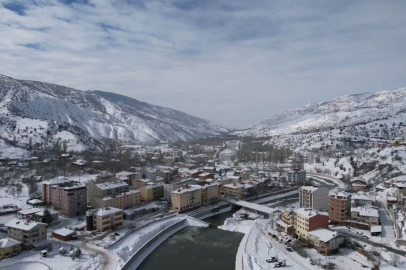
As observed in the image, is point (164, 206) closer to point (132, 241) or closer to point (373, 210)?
point (132, 241)

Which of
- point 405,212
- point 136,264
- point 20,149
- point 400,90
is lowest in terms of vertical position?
point 136,264

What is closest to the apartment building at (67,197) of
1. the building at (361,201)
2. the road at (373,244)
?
the road at (373,244)

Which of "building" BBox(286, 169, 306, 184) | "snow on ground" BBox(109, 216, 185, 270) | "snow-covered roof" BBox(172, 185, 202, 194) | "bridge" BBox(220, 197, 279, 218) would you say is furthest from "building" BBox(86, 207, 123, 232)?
"building" BBox(286, 169, 306, 184)

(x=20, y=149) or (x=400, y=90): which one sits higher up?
(x=400, y=90)

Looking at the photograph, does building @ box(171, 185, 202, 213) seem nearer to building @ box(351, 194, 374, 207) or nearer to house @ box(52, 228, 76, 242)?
house @ box(52, 228, 76, 242)

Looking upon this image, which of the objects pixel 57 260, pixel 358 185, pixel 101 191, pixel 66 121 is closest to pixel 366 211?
pixel 358 185

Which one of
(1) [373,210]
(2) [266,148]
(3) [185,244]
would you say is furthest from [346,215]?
(2) [266,148]

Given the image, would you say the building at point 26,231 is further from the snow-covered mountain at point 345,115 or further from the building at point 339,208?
the snow-covered mountain at point 345,115

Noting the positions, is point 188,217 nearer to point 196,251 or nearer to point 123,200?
point 123,200
